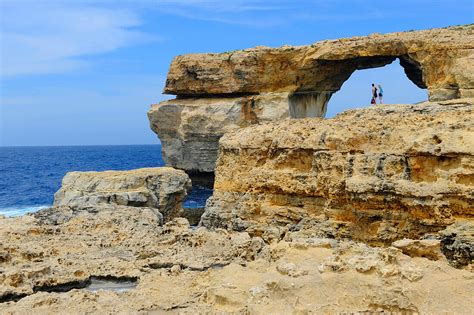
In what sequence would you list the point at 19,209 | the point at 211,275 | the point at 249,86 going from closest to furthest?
the point at 211,275
the point at 249,86
the point at 19,209

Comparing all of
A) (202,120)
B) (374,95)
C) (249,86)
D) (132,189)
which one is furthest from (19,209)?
(374,95)

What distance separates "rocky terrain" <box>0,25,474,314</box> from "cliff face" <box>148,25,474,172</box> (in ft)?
47.1

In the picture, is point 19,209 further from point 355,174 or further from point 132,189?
point 355,174

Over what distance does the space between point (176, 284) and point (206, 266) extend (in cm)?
101

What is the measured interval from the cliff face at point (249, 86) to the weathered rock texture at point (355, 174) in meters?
16.5

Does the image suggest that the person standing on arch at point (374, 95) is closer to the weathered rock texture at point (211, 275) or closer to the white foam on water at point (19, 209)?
the weathered rock texture at point (211, 275)

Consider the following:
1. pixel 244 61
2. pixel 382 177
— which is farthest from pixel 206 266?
pixel 244 61

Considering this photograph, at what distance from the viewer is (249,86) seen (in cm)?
3147

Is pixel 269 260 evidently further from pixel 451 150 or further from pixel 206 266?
pixel 451 150

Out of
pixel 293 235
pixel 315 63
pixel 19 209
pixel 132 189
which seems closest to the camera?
pixel 293 235

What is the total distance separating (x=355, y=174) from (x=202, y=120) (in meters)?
21.5

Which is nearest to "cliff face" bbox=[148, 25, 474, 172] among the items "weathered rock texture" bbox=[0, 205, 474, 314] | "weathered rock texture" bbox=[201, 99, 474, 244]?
"weathered rock texture" bbox=[201, 99, 474, 244]

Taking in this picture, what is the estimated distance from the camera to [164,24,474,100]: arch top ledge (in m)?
25.2

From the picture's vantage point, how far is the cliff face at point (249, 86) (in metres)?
29.2
